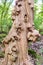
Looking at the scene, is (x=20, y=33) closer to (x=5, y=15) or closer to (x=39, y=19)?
(x=5, y=15)

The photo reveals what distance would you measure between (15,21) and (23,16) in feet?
0.43

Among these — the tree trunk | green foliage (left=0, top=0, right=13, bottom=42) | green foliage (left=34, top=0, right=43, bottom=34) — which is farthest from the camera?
green foliage (left=34, top=0, right=43, bottom=34)

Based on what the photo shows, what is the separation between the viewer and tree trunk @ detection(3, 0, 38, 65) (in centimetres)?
274

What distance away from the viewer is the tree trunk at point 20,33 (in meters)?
2.74

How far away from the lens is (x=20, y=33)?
2.76 meters

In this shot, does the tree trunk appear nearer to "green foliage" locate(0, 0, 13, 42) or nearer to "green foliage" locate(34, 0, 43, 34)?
"green foliage" locate(0, 0, 13, 42)

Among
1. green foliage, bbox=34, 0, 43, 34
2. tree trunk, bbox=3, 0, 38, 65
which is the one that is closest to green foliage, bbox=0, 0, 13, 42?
green foliage, bbox=34, 0, 43, 34

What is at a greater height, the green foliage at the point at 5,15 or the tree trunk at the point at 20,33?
the tree trunk at the point at 20,33

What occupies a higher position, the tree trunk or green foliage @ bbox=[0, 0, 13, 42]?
the tree trunk

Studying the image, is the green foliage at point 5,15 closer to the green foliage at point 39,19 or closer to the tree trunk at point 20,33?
the green foliage at point 39,19

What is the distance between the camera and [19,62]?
2832 mm

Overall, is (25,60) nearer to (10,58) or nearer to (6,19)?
(10,58)

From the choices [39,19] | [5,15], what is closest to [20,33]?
[5,15]

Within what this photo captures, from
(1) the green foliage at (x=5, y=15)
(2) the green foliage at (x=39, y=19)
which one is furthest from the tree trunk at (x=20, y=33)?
(2) the green foliage at (x=39, y=19)
